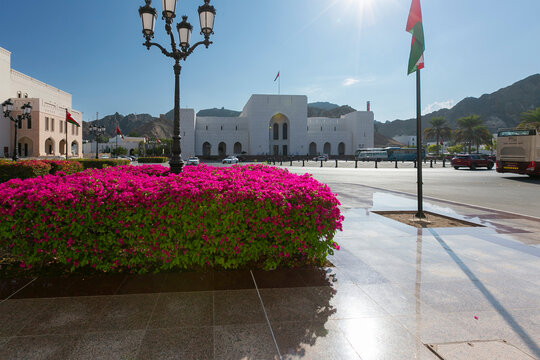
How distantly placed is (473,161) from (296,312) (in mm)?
30097

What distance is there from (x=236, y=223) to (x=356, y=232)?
306 cm

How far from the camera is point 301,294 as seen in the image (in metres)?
2.94

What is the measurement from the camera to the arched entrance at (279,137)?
73000 mm

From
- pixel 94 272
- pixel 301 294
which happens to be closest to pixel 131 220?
pixel 94 272

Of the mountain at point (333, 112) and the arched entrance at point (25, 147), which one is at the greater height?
the mountain at point (333, 112)

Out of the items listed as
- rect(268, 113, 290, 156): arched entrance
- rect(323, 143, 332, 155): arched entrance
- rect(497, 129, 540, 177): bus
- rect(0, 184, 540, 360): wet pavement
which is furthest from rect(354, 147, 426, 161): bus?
rect(0, 184, 540, 360): wet pavement

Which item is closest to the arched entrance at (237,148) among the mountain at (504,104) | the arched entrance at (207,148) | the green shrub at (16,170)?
the arched entrance at (207,148)

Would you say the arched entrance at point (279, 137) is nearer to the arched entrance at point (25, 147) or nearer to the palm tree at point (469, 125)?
the palm tree at point (469, 125)

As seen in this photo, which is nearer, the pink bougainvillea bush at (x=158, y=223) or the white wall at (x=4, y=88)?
the pink bougainvillea bush at (x=158, y=223)

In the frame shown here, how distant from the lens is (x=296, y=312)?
260 cm

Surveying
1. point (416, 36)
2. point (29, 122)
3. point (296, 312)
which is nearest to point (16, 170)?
point (296, 312)

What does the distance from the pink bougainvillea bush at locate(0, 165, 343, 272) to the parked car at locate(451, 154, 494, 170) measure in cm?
2908

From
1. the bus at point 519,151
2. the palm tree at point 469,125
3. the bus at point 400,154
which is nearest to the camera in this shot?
the bus at point 519,151

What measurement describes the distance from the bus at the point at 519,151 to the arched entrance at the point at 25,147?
59.2 metres
